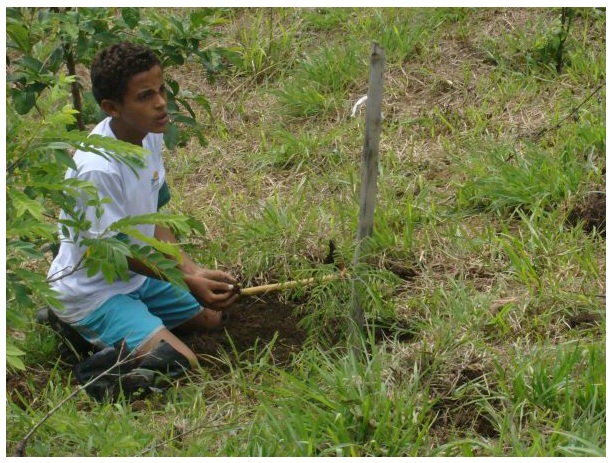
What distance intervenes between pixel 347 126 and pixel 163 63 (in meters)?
1.43

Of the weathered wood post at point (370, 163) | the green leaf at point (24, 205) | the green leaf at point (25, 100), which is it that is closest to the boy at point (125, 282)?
the green leaf at point (25, 100)

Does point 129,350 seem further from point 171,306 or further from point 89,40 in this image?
point 89,40

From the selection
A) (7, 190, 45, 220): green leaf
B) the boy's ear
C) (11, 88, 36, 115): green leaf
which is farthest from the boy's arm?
(7, 190, 45, 220): green leaf

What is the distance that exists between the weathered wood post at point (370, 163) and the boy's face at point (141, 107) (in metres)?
0.80

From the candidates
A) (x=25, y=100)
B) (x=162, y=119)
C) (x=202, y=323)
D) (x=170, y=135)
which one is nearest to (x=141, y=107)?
(x=162, y=119)

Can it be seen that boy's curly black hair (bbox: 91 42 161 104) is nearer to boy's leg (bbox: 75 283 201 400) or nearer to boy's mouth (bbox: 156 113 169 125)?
boy's mouth (bbox: 156 113 169 125)

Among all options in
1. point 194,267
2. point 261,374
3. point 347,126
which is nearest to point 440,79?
point 347,126

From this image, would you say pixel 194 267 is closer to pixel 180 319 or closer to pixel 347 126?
pixel 180 319

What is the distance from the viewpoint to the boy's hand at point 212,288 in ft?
13.1

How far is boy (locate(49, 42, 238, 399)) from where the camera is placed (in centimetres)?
378

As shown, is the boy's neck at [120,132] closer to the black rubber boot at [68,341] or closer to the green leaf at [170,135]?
the green leaf at [170,135]

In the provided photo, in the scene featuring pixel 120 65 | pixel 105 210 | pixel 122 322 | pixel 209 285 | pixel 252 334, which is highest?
pixel 120 65

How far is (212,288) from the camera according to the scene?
13.2ft

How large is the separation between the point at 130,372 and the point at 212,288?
0.49 m
